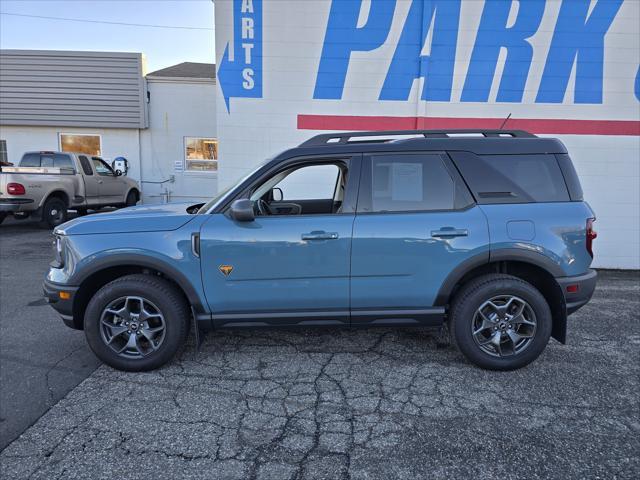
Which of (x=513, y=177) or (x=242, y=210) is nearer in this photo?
(x=242, y=210)

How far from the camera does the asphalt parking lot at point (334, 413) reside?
7.84 feet

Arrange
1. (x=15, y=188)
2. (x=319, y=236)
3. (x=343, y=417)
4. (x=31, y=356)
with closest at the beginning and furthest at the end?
(x=343, y=417), (x=319, y=236), (x=31, y=356), (x=15, y=188)

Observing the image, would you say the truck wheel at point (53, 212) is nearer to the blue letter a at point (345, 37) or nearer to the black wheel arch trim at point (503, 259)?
the blue letter a at point (345, 37)

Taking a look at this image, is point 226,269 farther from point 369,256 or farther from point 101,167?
point 101,167

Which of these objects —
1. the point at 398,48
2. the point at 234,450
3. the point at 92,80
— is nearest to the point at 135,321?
the point at 234,450

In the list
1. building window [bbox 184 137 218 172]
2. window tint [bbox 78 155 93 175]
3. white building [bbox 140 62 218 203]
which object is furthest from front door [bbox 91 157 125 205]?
building window [bbox 184 137 218 172]

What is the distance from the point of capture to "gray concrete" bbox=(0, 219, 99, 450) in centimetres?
297

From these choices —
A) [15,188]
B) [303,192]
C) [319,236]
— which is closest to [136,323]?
[319,236]

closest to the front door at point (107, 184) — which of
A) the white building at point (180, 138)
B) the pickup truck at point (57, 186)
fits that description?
the pickup truck at point (57, 186)

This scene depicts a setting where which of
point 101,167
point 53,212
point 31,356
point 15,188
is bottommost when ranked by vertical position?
point 31,356

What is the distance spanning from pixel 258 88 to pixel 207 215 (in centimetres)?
480

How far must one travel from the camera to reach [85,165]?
11656 millimetres

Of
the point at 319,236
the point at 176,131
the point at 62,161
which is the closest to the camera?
the point at 319,236

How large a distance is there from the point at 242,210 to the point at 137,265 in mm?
999
